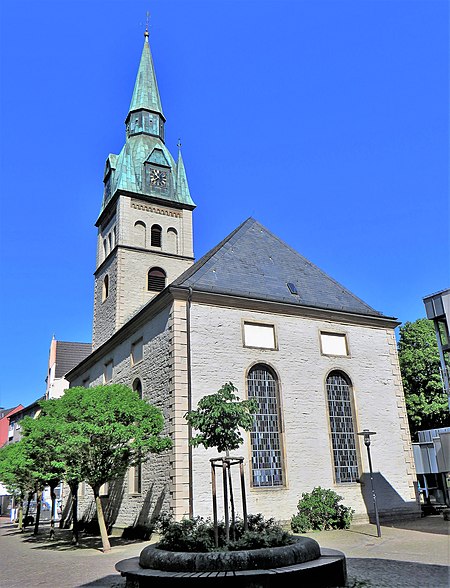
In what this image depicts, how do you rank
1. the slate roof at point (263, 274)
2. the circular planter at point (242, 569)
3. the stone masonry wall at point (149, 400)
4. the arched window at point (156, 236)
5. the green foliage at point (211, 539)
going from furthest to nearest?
1. the arched window at point (156, 236)
2. the slate roof at point (263, 274)
3. the stone masonry wall at point (149, 400)
4. the green foliage at point (211, 539)
5. the circular planter at point (242, 569)

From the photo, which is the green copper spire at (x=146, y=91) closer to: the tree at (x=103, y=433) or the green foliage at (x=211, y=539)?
the tree at (x=103, y=433)

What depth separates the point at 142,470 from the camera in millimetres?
18844

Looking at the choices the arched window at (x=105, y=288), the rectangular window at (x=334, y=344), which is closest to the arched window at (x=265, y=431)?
the rectangular window at (x=334, y=344)

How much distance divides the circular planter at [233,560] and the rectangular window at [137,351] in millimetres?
13284

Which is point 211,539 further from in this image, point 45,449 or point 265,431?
point 265,431

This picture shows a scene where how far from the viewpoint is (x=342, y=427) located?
19.6 m

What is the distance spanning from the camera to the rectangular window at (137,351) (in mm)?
20856

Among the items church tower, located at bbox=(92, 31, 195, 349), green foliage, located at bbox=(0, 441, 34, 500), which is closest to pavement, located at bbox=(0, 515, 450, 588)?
green foliage, located at bbox=(0, 441, 34, 500)

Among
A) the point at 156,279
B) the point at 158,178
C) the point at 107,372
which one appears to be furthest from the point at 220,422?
the point at 158,178

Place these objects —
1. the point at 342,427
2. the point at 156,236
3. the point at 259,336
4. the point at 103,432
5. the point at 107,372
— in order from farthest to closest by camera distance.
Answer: the point at 156,236, the point at 107,372, the point at 342,427, the point at 259,336, the point at 103,432

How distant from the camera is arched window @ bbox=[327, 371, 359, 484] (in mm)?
18969

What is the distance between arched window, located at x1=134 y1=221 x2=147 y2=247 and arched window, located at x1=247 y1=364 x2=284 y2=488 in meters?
13.3

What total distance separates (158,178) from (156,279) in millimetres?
6696

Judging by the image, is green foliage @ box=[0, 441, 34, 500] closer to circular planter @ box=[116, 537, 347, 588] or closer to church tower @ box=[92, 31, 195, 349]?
church tower @ box=[92, 31, 195, 349]
